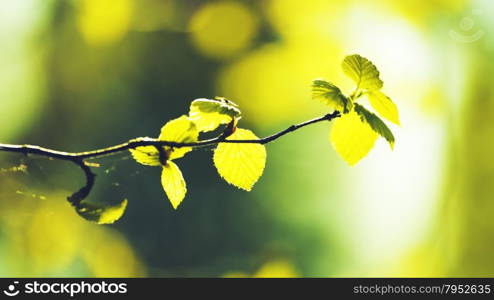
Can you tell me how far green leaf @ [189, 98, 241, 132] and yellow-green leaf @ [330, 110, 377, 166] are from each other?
0.10 meters

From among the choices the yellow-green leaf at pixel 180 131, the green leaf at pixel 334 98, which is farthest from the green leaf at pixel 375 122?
the yellow-green leaf at pixel 180 131

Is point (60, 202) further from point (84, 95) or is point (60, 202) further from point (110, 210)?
point (110, 210)

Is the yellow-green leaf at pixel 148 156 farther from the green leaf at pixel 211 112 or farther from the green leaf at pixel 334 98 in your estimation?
the green leaf at pixel 334 98

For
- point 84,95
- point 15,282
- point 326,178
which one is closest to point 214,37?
point 84,95

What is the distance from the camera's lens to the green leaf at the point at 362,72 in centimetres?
38

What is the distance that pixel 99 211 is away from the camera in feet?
1.11

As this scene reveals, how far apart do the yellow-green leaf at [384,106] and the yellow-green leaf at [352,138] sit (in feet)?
0.06

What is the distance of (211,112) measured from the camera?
0.35m

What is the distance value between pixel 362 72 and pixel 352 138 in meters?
0.06

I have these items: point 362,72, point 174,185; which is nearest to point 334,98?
point 362,72

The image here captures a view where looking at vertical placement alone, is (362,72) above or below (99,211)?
above

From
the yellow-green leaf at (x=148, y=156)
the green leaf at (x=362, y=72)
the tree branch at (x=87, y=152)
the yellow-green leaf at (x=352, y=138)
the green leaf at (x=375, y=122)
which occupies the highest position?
the green leaf at (x=362, y=72)

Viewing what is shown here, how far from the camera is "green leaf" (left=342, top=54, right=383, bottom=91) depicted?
1.25ft

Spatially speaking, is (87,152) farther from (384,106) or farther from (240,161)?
(384,106)
